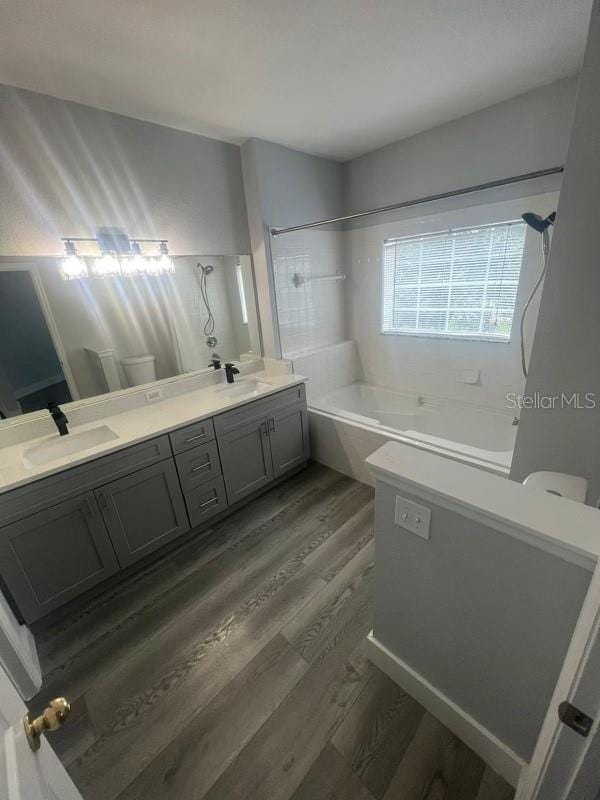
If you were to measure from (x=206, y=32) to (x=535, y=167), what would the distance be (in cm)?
214

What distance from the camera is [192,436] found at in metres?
2.03

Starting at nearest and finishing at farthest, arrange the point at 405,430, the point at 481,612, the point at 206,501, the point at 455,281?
the point at 481,612, the point at 206,501, the point at 455,281, the point at 405,430

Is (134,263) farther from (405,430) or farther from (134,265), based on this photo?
(405,430)

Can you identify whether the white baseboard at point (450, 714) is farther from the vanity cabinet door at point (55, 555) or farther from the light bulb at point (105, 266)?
the light bulb at point (105, 266)

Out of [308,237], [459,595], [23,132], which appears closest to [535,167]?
[308,237]

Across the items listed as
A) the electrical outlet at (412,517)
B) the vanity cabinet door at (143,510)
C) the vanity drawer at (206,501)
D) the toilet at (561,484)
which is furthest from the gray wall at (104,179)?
Answer: the toilet at (561,484)

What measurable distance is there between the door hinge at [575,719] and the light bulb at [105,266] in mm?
2570

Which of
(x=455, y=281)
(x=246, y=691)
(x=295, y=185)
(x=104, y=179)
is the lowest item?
(x=246, y=691)

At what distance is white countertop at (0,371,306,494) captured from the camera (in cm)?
154

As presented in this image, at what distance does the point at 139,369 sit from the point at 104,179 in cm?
115

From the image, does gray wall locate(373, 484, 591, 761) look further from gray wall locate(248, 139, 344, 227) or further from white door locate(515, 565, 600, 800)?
gray wall locate(248, 139, 344, 227)

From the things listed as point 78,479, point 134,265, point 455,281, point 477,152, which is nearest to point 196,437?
point 78,479

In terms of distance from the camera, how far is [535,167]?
2189 millimetres

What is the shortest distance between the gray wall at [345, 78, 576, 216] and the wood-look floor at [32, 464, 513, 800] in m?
2.72
